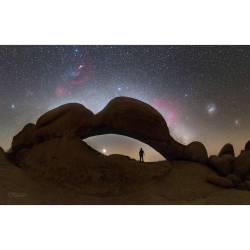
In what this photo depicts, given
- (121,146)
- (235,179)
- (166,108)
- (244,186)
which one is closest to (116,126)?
(121,146)

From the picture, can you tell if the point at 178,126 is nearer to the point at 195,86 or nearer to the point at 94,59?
the point at 195,86

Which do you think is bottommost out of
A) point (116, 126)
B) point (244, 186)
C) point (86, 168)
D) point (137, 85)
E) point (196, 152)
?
point (244, 186)

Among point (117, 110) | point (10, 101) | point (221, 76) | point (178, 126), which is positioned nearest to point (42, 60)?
point (10, 101)

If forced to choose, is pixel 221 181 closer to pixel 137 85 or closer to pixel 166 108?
pixel 166 108

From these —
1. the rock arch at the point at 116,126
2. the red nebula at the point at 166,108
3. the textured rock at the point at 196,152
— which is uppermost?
the red nebula at the point at 166,108

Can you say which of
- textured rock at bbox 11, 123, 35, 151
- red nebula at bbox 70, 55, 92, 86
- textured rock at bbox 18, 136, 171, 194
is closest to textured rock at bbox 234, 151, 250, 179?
textured rock at bbox 18, 136, 171, 194

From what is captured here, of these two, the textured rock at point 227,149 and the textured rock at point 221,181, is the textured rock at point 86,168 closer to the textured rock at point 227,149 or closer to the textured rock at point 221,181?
the textured rock at point 221,181

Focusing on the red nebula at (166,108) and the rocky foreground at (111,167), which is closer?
the rocky foreground at (111,167)

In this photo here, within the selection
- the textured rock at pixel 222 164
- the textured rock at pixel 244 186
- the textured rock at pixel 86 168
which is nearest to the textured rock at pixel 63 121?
the textured rock at pixel 86 168
